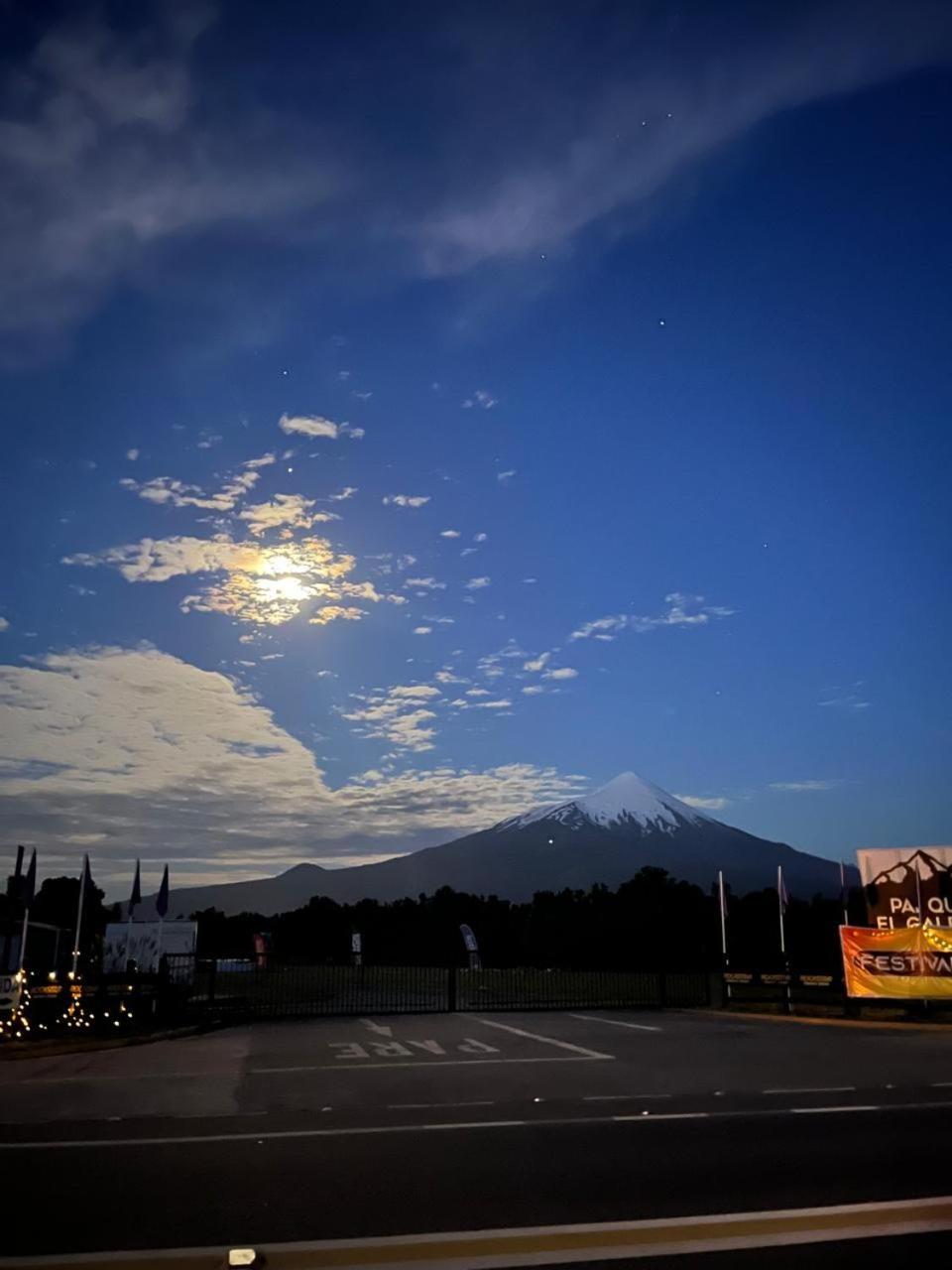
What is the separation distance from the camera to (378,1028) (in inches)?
931

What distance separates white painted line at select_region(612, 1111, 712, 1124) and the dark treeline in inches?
738

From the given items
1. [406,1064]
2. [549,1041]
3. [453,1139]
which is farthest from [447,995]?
[453,1139]

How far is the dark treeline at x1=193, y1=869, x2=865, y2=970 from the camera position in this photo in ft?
206

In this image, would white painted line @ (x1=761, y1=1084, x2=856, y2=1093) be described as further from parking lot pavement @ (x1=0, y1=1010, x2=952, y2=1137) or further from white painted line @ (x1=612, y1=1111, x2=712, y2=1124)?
white painted line @ (x1=612, y1=1111, x2=712, y2=1124)

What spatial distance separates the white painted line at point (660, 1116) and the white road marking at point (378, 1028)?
12.2m

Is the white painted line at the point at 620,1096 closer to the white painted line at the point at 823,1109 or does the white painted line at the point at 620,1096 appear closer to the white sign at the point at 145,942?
the white painted line at the point at 823,1109

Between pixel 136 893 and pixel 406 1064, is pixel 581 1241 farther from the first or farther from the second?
pixel 136 893

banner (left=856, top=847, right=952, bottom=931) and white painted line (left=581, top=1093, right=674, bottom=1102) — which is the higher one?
banner (left=856, top=847, right=952, bottom=931)

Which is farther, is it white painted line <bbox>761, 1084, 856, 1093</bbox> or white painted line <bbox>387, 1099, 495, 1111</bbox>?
white painted line <bbox>761, 1084, 856, 1093</bbox>

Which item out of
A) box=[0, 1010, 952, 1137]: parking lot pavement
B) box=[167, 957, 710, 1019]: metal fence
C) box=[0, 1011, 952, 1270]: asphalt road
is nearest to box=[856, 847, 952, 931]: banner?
box=[0, 1010, 952, 1137]: parking lot pavement

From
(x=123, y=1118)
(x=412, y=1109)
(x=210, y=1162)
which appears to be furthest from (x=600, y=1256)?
(x=123, y=1118)

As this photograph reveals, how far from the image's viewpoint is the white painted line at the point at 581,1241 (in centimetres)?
581

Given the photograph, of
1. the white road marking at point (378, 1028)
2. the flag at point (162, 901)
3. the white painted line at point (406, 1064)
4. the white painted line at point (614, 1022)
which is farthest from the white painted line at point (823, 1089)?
the flag at point (162, 901)

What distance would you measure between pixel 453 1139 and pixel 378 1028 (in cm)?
1505
